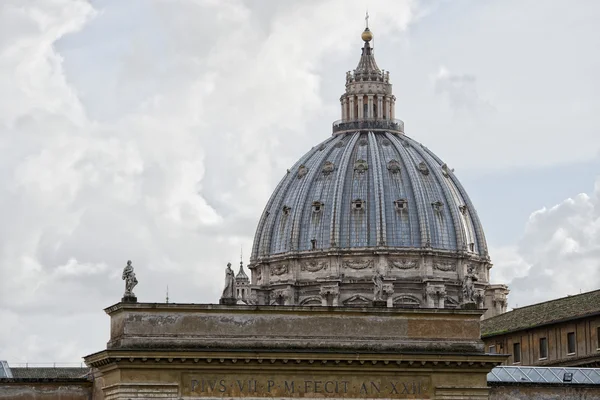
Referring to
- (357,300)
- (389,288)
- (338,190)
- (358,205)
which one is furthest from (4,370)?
(338,190)

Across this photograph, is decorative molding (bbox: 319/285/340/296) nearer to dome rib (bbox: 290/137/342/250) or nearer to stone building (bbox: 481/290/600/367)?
dome rib (bbox: 290/137/342/250)

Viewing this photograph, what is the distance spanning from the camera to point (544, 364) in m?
86.4

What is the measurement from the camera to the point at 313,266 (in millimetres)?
153750

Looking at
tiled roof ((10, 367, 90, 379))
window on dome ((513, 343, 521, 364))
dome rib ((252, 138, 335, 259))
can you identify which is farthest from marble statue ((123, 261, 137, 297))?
dome rib ((252, 138, 335, 259))

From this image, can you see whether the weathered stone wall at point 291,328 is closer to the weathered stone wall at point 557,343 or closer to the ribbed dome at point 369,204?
the weathered stone wall at point 557,343

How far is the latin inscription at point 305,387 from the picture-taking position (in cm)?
5344

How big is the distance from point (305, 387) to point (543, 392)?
12.2 m

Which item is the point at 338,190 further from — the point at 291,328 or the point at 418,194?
the point at 291,328

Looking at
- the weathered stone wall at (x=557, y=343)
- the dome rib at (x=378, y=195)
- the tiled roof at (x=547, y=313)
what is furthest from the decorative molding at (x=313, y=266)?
the weathered stone wall at (x=557, y=343)

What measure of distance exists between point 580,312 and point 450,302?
64.5 metres

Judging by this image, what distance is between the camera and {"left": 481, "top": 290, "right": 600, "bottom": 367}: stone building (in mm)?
83750

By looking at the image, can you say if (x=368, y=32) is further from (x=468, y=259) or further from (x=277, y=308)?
(x=277, y=308)

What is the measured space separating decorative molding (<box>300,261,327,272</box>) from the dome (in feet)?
0.27

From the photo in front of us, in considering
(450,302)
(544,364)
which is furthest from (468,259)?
(544,364)
